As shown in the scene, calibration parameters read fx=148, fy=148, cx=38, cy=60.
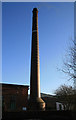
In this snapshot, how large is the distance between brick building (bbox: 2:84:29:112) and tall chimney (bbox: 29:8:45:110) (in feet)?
16.5

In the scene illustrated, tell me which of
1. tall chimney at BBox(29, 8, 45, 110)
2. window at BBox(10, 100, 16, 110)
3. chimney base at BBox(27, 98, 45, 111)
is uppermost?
tall chimney at BBox(29, 8, 45, 110)

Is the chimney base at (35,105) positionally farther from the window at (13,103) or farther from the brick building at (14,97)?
the window at (13,103)

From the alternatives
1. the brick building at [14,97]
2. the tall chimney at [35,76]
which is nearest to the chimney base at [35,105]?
the tall chimney at [35,76]

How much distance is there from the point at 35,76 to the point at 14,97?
6.05 metres

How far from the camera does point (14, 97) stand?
21734mm

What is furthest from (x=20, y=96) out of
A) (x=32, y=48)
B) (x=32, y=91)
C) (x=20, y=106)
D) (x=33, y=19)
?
(x=33, y=19)

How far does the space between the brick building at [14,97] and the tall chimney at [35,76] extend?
5017 millimetres

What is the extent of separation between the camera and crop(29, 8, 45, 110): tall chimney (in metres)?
16.9

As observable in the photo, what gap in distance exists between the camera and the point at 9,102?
69.8 ft

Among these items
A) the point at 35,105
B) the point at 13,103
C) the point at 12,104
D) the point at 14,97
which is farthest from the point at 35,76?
the point at 12,104

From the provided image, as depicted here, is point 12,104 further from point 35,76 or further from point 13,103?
point 35,76

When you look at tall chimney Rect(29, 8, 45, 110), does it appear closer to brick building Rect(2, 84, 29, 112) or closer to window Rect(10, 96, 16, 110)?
brick building Rect(2, 84, 29, 112)

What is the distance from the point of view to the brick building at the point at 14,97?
21188 millimetres

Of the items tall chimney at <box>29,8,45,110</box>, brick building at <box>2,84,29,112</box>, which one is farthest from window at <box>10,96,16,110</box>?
tall chimney at <box>29,8,45,110</box>
